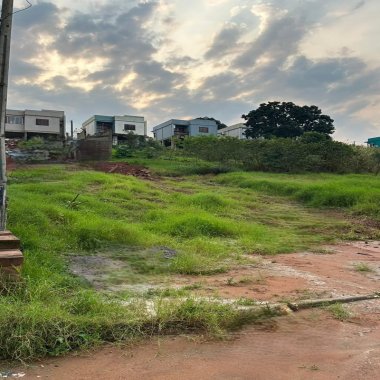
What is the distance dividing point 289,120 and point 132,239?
4331 cm

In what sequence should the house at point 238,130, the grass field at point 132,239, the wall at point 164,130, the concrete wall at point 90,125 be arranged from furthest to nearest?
1. the house at point 238,130
2. the wall at point 164,130
3. the concrete wall at point 90,125
4. the grass field at point 132,239

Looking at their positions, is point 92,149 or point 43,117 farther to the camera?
point 43,117

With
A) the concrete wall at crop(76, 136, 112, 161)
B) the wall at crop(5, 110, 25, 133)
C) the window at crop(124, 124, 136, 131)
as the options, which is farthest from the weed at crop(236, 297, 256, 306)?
the wall at crop(5, 110, 25, 133)

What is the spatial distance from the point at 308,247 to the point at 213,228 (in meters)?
1.89

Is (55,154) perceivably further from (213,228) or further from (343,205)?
(213,228)

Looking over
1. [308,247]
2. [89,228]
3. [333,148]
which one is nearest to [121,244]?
[89,228]

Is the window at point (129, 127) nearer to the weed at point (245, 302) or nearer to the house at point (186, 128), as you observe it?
the house at point (186, 128)

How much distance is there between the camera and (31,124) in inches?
1805

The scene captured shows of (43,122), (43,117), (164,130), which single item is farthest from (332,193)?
(164,130)

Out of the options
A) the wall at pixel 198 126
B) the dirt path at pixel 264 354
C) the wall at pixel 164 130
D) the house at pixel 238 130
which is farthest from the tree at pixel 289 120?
the dirt path at pixel 264 354

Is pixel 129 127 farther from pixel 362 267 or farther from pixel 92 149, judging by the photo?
pixel 362 267

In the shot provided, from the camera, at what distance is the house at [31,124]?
45.8 m

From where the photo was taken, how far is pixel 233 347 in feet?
12.4

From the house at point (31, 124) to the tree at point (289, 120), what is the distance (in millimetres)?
20959
